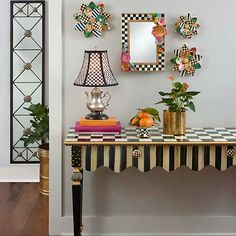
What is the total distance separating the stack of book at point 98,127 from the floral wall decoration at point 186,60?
600mm

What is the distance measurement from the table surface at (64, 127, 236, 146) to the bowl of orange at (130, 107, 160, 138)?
5 centimetres

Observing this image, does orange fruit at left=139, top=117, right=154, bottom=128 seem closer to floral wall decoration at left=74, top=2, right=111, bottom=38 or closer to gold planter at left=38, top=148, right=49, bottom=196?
floral wall decoration at left=74, top=2, right=111, bottom=38

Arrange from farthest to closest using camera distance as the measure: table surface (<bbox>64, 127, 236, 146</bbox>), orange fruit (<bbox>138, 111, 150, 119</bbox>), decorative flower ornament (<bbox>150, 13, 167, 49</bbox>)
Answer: decorative flower ornament (<bbox>150, 13, 167, 49</bbox>) < orange fruit (<bbox>138, 111, 150, 119</bbox>) < table surface (<bbox>64, 127, 236, 146</bbox>)

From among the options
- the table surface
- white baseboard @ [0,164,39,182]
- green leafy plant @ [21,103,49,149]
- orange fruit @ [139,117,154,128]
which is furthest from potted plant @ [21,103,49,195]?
orange fruit @ [139,117,154,128]

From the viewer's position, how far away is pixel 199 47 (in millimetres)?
4359

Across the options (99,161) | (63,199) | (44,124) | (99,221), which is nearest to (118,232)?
(99,221)

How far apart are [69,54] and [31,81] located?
192 centimetres

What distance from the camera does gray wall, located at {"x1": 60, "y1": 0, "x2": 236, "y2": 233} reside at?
4.34 meters

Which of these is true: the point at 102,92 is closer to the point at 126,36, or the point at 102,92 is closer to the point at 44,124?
the point at 126,36

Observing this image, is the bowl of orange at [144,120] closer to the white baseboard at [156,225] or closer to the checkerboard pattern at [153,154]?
the checkerboard pattern at [153,154]

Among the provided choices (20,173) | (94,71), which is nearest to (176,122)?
(94,71)

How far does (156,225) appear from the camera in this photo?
443cm

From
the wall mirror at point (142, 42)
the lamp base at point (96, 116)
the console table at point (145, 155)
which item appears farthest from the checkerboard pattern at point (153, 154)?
the wall mirror at point (142, 42)

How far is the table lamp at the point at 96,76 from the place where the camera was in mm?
4070
